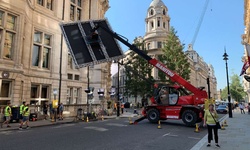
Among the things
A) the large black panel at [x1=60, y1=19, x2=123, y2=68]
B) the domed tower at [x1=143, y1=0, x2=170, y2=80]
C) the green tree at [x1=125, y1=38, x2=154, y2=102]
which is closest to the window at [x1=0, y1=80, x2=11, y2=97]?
the large black panel at [x1=60, y1=19, x2=123, y2=68]

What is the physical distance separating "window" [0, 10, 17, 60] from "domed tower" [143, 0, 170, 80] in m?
59.7

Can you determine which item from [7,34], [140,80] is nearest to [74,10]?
[7,34]

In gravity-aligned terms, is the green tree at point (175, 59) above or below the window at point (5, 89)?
above

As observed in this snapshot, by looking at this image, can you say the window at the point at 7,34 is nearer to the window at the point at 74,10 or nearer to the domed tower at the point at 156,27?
the window at the point at 74,10

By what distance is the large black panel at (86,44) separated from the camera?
637 inches

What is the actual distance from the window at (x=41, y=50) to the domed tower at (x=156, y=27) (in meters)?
53.7

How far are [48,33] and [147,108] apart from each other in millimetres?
15362

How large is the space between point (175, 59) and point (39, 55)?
36.6 m

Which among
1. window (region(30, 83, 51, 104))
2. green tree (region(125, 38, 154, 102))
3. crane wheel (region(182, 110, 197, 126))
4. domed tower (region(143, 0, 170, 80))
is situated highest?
domed tower (region(143, 0, 170, 80))

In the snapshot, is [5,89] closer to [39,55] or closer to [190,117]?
[39,55]

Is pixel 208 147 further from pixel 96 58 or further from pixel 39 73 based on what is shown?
pixel 39 73

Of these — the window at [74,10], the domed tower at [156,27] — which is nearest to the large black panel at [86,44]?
the window at [74,10]

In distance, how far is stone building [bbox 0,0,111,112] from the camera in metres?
18.2

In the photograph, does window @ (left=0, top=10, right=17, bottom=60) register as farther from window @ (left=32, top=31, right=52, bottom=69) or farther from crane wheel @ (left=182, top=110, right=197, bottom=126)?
crane wheel @ (left=182, top=110, right=197, bottom=126)
